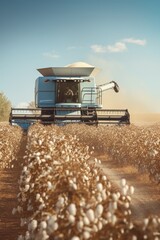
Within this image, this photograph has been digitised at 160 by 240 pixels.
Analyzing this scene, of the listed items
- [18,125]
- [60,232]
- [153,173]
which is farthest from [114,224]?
[18,125]

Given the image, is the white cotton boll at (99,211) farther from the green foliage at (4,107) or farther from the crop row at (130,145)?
the green foliage at (4,107)

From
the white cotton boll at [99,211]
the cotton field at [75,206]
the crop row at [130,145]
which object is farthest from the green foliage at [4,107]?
the white cotton boll at [99,211]

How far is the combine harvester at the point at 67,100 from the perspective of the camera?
33138 millimetres

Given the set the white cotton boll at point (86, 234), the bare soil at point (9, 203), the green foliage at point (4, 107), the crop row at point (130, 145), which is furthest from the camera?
the green foliage at point (4, 107)

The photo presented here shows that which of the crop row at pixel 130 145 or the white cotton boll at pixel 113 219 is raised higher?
the white cotton boll at pixel 113 219

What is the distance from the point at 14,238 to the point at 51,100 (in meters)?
26.5

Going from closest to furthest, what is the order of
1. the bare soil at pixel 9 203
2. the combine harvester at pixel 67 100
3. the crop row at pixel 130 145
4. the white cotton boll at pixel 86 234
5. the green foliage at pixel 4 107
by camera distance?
the white cotton boll at pixel 86 234 < the bare soil at pixel 9 203 < the crop row at pixel 130 145 < the combine harvester at pixel 67 100 < the green foliage at pixel 4 107

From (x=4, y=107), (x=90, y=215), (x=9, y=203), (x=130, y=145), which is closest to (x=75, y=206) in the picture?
(x=90, y=215)

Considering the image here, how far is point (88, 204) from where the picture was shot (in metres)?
4.74

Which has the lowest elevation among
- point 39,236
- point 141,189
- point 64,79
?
point 141,189

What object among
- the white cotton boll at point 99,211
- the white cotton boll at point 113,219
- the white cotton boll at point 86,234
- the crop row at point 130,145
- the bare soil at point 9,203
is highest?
the white cotton boll at point 99,211

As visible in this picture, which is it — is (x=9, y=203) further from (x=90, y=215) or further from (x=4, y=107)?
(x=4, y=107)

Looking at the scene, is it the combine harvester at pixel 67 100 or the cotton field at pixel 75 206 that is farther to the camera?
the combine harvester at pixel 67 100

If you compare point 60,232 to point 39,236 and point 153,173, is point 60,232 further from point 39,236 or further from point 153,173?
point 153,173
